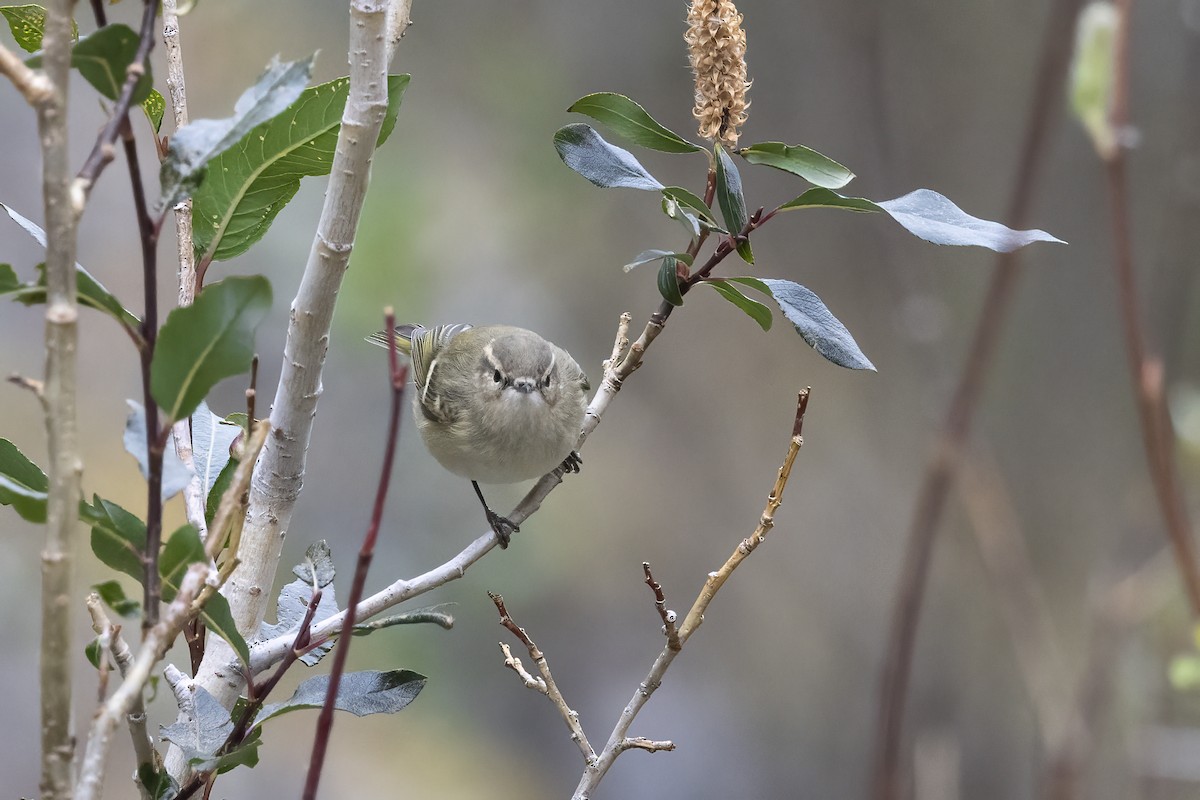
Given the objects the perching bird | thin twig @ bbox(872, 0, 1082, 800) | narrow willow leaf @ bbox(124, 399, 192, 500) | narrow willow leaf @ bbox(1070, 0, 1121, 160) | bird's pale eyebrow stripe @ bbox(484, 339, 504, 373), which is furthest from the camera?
bird's pale eyebrow stripe @ bbox(484, 339, 504, 373)

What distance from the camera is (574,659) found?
350 cm

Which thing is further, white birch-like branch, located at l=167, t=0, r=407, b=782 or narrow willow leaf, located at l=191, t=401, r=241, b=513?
narrow willow leaf, located at l=191, t=401, r=241, b=513

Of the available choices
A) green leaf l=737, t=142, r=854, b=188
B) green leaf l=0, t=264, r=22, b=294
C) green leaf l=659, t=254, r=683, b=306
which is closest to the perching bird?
green leaf l=659, t=254, r=683, b=306

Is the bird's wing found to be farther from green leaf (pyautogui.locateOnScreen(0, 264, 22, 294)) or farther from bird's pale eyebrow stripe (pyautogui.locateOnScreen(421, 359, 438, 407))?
green leaf (pyautogui.locateOnScreen(0, 264, 22, 294))

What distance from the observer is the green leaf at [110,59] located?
62cm

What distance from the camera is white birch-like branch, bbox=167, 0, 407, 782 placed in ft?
2.75

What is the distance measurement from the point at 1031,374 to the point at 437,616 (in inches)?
120

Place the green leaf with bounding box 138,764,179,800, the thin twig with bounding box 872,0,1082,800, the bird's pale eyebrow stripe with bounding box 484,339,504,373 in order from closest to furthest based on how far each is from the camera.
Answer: the green leaf with bounding box 138,764,179,800 → the thin twig with bounding box 872,0,1082,800 → the bird's pale eyebrow stripe with bounding box 484,339,504,373

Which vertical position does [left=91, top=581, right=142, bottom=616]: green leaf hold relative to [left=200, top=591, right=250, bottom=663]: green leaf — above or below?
below

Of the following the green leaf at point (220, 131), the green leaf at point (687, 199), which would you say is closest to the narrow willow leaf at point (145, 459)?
the green leaf at point (220, 131)

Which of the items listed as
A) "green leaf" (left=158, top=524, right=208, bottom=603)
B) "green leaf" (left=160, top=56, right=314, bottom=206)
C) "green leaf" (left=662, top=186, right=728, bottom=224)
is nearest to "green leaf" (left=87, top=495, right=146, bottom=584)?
"green leaf" (left=158, top=524, right=208, bottom=603)

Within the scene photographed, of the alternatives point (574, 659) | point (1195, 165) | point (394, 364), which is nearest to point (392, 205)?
point (574, 659)

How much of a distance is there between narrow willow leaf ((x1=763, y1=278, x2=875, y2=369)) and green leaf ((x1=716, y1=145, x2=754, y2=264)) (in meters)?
0.05

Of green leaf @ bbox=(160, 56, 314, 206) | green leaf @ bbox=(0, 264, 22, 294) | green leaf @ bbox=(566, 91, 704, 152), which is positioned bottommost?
green leaf @ bbox=(0, 264, 22, 294)
